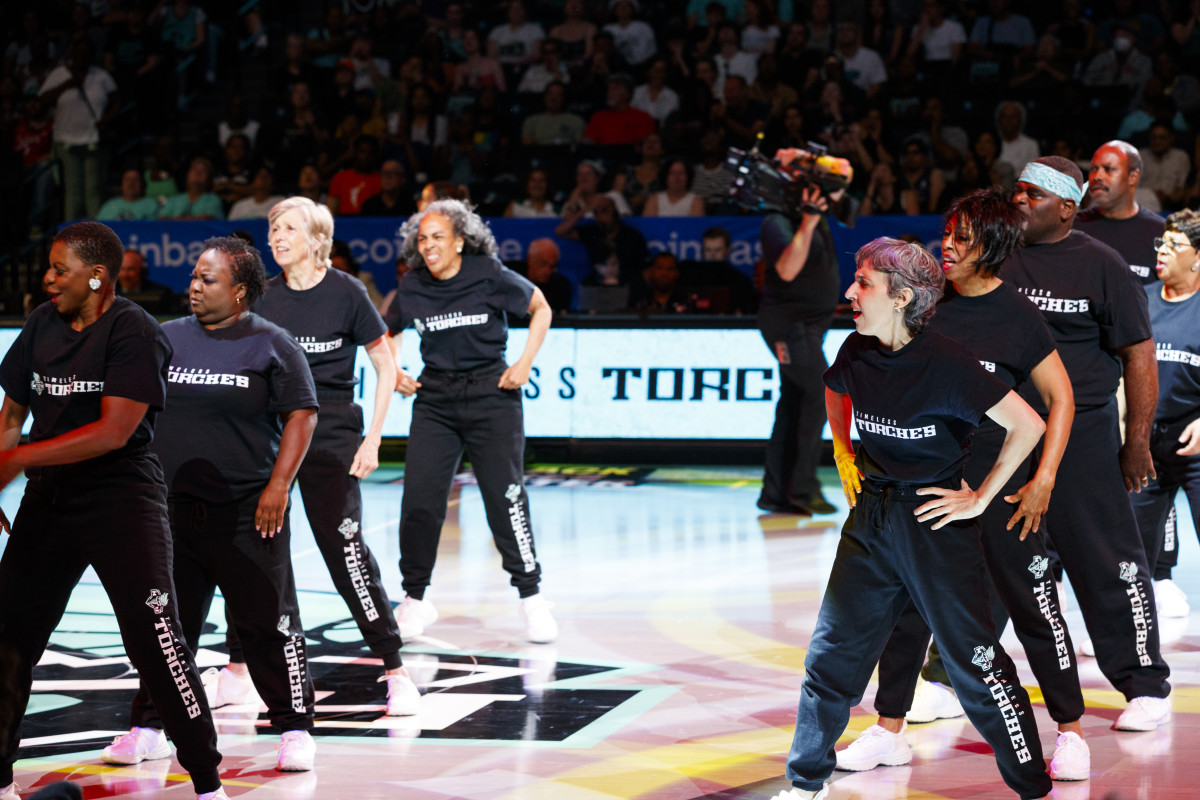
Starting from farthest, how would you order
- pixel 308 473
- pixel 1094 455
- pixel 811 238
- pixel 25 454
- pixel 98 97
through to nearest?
pixel 98 97
pixel 811 238
pixel 308 473
pixel 1094 455
pixel 25 454

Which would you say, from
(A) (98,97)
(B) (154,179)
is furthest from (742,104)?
(A) (98,97)

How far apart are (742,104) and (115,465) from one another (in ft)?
34.0

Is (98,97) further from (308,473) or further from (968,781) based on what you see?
(968,781)

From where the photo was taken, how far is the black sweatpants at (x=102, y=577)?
4.02 m

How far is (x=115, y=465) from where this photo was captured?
4.04 m

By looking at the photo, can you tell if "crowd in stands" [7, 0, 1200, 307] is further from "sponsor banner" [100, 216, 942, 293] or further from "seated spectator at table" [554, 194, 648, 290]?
"sponsor banner" [100, 216, 942, 293]

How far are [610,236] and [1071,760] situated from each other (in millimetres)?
8277

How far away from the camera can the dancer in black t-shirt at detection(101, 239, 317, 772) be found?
4.55 meters

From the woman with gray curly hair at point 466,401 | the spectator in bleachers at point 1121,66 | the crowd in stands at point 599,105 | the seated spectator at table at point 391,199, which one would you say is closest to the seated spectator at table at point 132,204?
the crowd in stands at point 599,105

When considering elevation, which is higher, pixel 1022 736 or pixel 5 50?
pixel 5 50

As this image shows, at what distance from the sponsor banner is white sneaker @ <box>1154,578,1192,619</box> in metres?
5.32

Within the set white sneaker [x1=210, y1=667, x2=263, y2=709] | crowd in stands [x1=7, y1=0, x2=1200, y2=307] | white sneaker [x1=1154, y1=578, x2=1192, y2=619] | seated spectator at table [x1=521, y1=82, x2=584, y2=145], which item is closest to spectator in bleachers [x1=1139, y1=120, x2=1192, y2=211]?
crowd in stands [x1=7, y1=0, x2=1200, y2=307]

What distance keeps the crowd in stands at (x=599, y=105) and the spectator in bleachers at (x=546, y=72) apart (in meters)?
0.02

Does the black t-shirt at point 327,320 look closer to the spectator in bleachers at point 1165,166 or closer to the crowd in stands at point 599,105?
the crowd in stands at point 599,105
